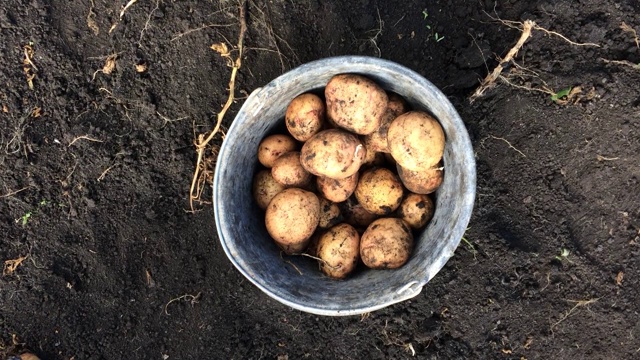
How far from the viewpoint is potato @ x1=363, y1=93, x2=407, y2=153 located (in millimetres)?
2234

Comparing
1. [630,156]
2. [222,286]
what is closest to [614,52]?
[630,156]

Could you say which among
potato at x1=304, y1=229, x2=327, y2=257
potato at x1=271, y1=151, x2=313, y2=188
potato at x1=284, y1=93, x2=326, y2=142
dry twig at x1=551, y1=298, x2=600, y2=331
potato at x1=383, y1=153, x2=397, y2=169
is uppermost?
potato at x1=284, y1=93, x2=326, y2=142

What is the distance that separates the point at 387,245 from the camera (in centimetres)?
213

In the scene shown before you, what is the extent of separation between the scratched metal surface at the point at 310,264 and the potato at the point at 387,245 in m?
0.04

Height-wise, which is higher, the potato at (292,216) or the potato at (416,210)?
the potato at (292,216)

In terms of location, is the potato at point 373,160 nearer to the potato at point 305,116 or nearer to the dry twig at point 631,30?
the potato at point 305,116

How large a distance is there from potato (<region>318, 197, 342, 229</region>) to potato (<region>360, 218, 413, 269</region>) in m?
0.20

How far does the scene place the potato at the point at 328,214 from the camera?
2.34 meters

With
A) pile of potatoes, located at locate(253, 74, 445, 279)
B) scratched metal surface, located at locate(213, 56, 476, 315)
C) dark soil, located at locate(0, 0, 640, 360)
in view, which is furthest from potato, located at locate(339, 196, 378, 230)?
dark soil, located at locate(0, 0, 640, 360)

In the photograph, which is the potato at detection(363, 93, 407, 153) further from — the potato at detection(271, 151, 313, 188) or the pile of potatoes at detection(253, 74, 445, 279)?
the potato at detection(271, 151, 313, 188)

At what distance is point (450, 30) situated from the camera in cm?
269

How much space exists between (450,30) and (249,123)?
1.24 metres

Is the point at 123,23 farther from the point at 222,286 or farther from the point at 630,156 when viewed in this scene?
the point at 630,156

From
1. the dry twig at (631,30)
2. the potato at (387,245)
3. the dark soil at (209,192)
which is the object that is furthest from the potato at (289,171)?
the dry twig at (631,30)
